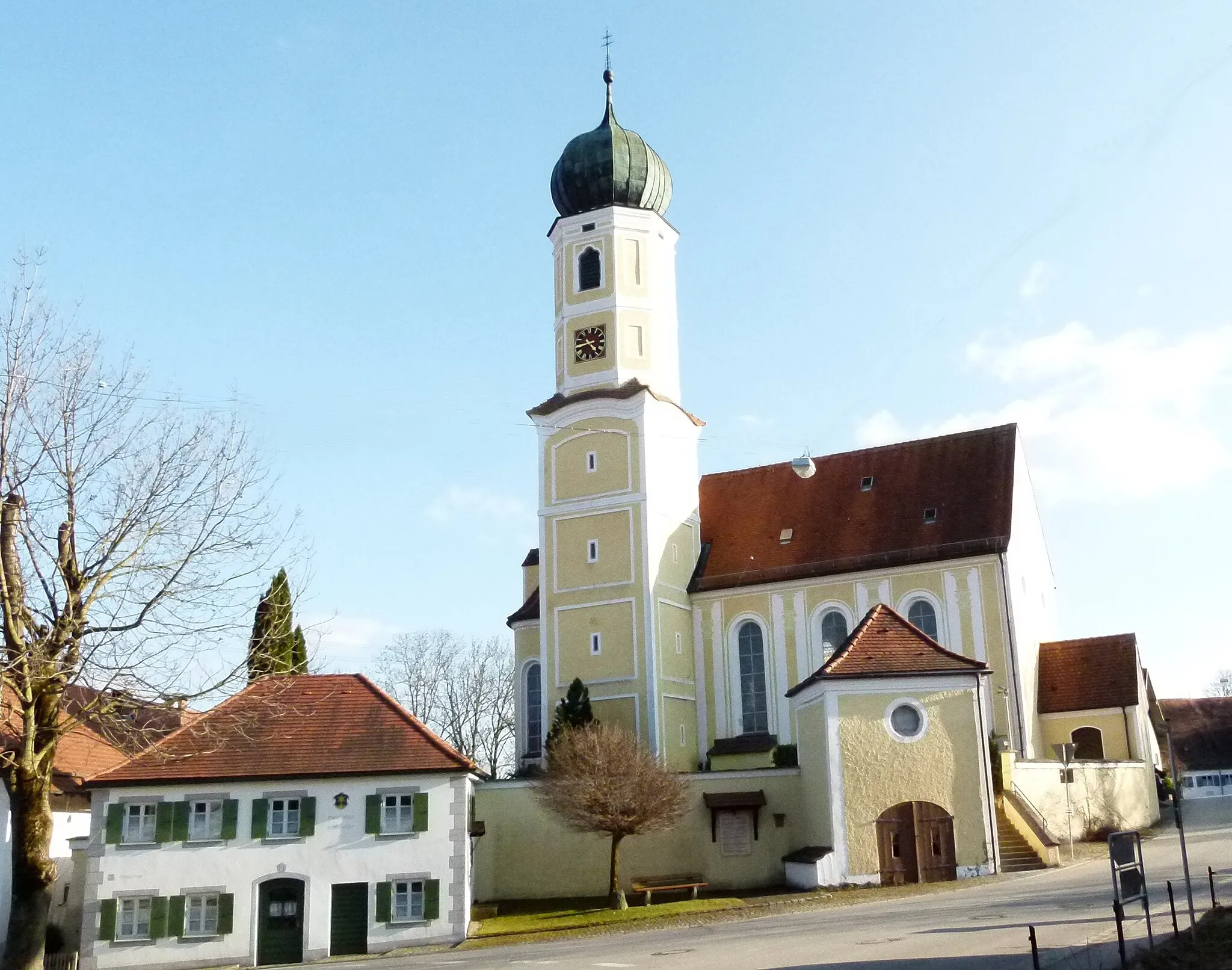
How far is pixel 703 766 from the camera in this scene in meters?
37.4

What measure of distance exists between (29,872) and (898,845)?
54.6 feet

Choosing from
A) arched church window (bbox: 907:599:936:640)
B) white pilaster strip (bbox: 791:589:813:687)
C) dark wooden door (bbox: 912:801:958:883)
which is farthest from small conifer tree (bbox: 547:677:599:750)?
arched church window (bbox: 907:599:936:640)

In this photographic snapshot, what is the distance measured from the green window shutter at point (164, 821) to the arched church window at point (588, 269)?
20.1 meters

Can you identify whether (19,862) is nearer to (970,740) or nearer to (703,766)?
(970,740)

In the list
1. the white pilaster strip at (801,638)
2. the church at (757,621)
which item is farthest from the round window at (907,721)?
the white pilaster strip at (801,638)

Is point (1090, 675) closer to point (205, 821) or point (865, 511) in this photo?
point (865, 511)

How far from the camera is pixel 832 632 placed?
3753 cm

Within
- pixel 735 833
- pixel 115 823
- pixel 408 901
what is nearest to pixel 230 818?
pixel 115 823

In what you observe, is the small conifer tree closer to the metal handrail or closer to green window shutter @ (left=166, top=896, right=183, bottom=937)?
green window shutter @ (left=166, top=896, right=183, bottom=937)

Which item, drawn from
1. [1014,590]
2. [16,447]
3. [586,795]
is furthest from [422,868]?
[1014,590]

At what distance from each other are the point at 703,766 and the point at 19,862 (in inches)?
850

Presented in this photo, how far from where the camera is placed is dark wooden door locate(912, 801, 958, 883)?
2689 cm

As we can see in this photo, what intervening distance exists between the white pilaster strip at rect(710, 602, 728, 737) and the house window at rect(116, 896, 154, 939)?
667 inches

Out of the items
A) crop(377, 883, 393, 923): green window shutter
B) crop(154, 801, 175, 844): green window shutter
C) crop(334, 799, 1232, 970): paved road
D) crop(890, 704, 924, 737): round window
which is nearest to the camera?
crop(334, 799, 1232, 970): paved road
